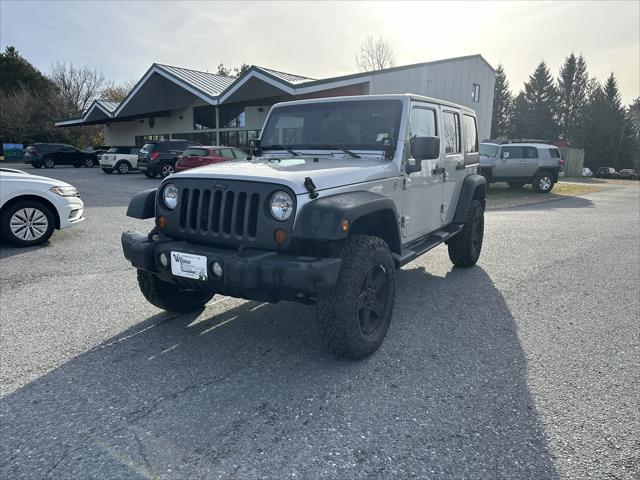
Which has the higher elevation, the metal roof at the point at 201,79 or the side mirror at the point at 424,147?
the metal roof at the point at 201,79

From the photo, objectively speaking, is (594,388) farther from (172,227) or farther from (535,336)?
(172,227)

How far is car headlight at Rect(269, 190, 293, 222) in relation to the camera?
2.97m

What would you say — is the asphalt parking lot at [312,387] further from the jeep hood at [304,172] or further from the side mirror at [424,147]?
the side mirror at [424,147]

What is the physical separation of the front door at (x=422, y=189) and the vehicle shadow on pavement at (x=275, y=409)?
1.02 metres

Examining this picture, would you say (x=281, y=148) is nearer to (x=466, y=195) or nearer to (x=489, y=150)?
(x=466, y=195)

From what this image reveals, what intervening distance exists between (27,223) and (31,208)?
237 mm

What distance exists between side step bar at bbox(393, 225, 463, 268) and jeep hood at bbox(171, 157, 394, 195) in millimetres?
741

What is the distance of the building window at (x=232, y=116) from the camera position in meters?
25.2

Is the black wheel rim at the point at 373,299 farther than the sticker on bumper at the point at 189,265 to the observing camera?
Yes

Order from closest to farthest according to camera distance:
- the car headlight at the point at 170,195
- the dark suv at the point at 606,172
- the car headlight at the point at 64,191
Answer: the car headlight at the point at 170,195 → the car headlight at the point at 64,191 → the dark suv at the point at 606,172

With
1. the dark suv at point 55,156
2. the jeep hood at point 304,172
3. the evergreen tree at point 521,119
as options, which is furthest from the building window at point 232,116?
the evergreen tree at point 521,119

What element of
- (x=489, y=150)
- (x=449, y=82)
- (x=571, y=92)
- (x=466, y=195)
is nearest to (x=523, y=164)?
(x=489, y=150)

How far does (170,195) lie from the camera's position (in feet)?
11.6

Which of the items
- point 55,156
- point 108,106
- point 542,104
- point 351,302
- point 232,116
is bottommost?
point 351,302
